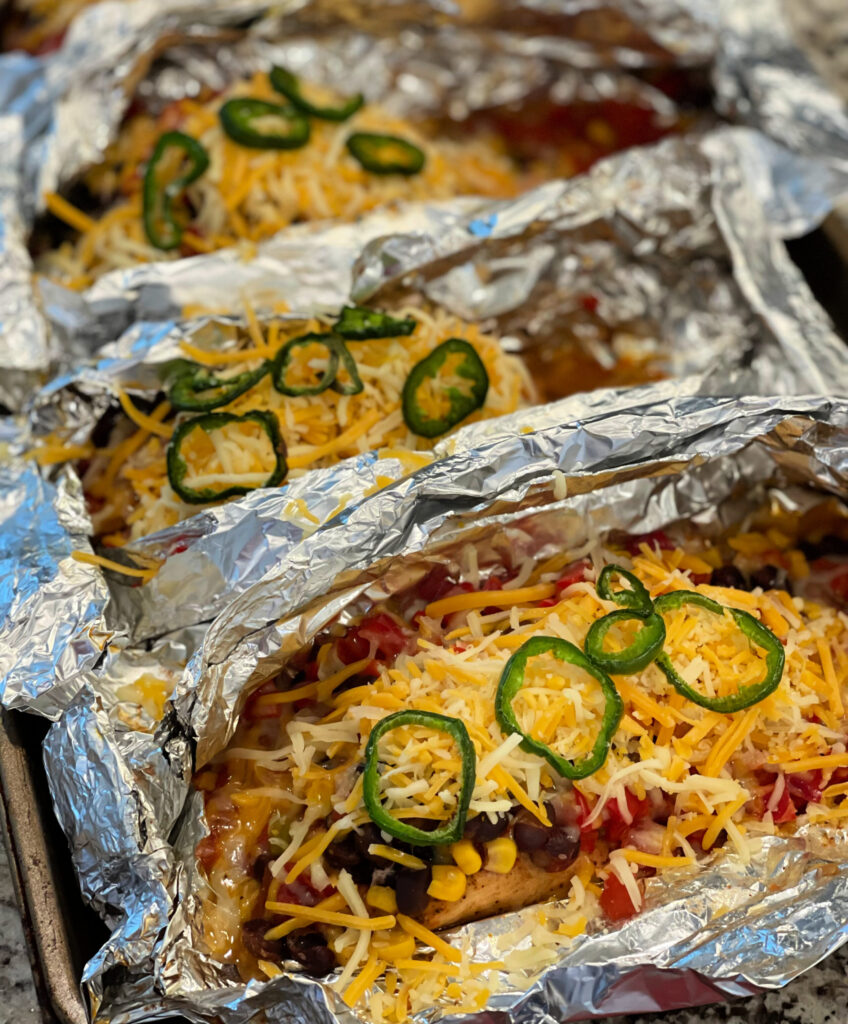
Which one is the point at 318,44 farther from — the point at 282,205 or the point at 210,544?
the point at 210,544

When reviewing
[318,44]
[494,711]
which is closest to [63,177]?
[318,44]

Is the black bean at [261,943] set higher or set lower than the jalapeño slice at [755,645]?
lower

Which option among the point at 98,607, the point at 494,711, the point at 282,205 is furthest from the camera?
the point at 282,205

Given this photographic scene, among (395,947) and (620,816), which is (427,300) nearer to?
(620,816)

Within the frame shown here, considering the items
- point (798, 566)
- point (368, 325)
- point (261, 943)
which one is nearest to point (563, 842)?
point (261, 943)

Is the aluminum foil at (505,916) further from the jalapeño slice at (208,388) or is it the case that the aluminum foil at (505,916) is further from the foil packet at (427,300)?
the jalapeño slice at (208,388)

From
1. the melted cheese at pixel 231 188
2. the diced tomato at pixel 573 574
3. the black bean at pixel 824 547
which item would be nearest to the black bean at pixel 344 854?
the diced tomato at pixel 573 574
